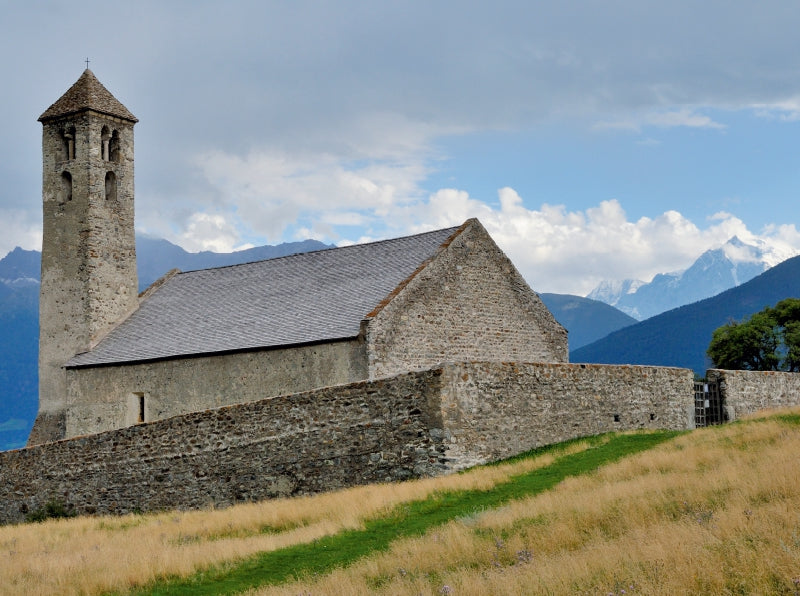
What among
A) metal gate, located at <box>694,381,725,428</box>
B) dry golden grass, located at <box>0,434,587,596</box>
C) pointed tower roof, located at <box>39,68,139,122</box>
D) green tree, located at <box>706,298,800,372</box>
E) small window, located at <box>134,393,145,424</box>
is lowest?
dry golden grass, located at <box>0,434,587,596</box>

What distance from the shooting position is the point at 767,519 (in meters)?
11.0

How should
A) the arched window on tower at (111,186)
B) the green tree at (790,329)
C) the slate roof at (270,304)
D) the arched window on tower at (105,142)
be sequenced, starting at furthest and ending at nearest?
the green tree at (790,329) < the arched window on tower at (111,186) < the arched window on tower at (105,142) < the slate roof at (270,304)

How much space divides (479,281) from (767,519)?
20780 mm

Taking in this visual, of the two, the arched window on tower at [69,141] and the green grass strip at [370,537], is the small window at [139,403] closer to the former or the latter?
the arched window on tower at [69,141]

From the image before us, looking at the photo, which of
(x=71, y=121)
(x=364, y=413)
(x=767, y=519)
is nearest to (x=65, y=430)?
(x=71, y=121)

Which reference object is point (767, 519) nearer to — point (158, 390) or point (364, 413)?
point (364, 413)

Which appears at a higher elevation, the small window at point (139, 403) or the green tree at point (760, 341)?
the green tree at point (760, 341)

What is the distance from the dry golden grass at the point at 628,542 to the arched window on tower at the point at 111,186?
92.0 ft

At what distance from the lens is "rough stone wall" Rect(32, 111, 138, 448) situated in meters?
37.3

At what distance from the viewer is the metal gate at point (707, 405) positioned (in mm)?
26781

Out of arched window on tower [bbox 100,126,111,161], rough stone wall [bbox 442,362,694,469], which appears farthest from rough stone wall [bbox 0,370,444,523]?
arched window on tower [bbox 100,126,111,161]

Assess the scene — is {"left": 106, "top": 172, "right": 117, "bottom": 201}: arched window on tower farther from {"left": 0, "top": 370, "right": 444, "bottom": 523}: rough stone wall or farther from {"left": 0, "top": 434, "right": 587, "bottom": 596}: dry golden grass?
{"left": 0, "top": 434, "right": 587, "bottom": 596}: dry golden grass

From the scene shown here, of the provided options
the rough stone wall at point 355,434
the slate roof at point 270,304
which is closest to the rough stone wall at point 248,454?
the rough stone wall at point 355,434

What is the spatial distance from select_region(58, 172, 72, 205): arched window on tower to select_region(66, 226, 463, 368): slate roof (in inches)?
204
